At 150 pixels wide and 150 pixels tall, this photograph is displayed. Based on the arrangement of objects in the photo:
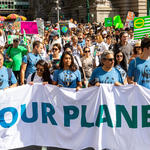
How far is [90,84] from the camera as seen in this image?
4973 millimetres

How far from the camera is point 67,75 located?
16.7ft

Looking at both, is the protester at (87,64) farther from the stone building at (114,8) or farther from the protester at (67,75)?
the stone building at (114,8)

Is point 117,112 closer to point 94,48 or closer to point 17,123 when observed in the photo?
point 17,123

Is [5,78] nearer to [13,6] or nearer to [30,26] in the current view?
[30,26]

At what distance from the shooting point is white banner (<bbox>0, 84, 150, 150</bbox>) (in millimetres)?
4617

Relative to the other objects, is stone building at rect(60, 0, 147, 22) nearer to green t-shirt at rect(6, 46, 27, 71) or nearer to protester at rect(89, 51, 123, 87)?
green t-shirt at rect(6, 46, 27, 71)

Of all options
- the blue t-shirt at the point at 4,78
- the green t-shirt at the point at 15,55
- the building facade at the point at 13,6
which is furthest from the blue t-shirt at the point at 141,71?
the building facade at the point at 13,6

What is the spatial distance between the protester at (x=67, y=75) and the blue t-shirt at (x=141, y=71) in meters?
0.94

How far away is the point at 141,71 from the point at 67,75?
1.18 meters

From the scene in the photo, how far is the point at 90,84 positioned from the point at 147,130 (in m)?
1.12

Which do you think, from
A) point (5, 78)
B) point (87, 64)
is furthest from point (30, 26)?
point (5, 78)

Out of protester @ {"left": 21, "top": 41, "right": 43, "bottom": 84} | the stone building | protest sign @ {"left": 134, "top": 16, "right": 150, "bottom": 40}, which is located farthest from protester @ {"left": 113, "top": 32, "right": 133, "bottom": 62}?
the stone building

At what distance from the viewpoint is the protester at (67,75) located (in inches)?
200

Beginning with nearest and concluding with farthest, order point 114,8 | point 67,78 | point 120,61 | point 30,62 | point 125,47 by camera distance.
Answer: point 67,78
point 120,61
point 30,62
point 125,47
point 114,8
